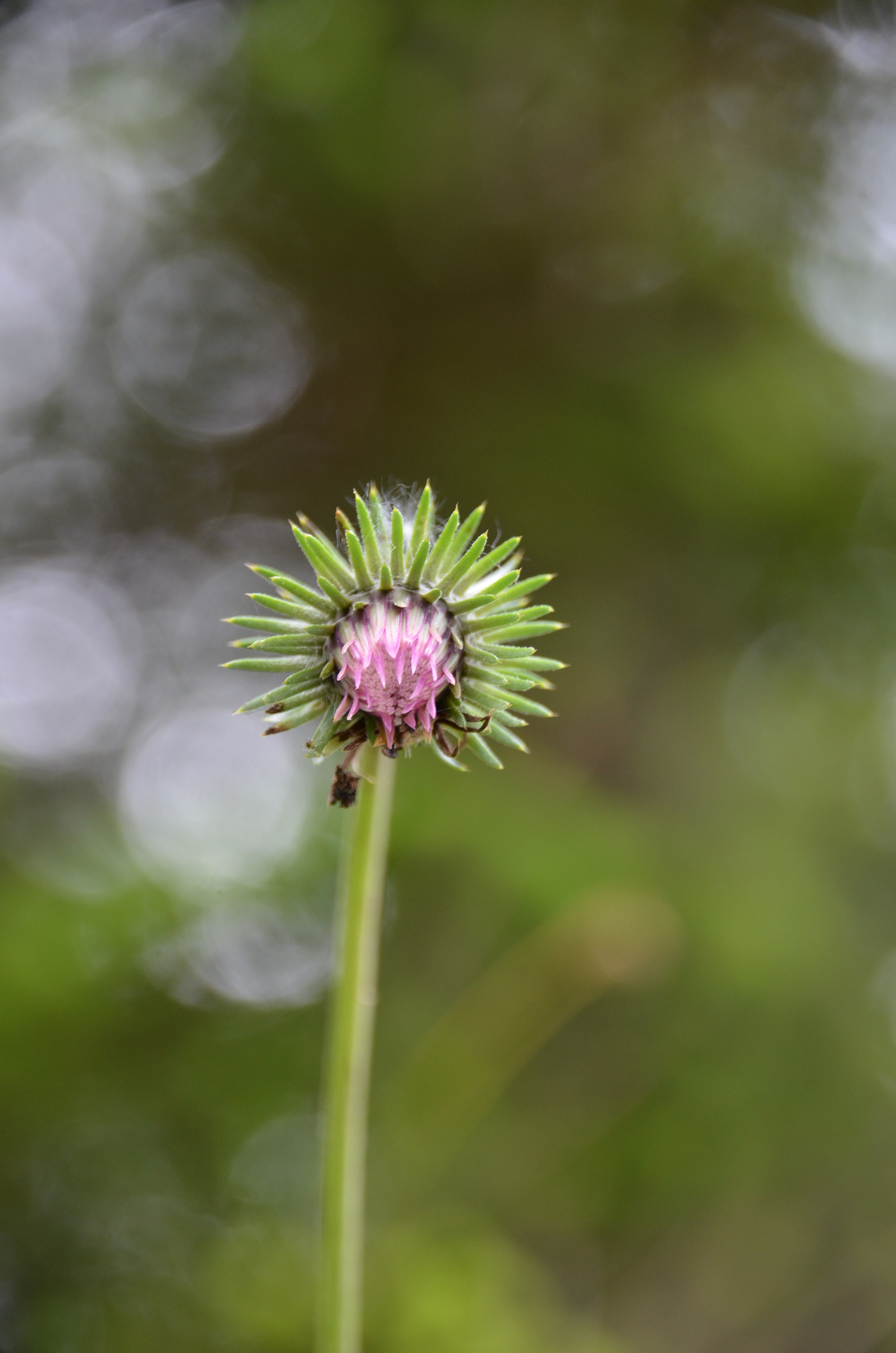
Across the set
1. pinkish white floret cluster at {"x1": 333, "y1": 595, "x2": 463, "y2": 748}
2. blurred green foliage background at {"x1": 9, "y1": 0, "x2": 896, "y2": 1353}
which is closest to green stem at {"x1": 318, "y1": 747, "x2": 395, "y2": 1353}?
pinkish white floret cluster at {"x1": 333, "y1": 595, "x2": 463, "y2": 748}

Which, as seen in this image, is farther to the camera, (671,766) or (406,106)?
(671,766)

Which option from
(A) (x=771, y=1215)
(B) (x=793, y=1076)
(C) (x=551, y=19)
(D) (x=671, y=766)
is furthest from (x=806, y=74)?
(A) (x=771, y=1215)

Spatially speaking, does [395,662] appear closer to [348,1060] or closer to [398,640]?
[398,640]

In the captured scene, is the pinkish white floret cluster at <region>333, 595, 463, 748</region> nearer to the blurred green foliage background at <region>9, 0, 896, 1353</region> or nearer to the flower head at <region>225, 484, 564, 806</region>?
the flower head at <region>225, 484, 564, 806</region>

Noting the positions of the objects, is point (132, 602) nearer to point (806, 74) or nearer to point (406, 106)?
point (406, 106)

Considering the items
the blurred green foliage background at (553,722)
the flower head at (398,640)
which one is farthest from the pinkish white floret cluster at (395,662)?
the blurred green foliage background at (553,722)

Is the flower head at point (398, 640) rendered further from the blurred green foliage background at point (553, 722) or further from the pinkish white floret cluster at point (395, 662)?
the blurred green foliage background at point (553, 722)
